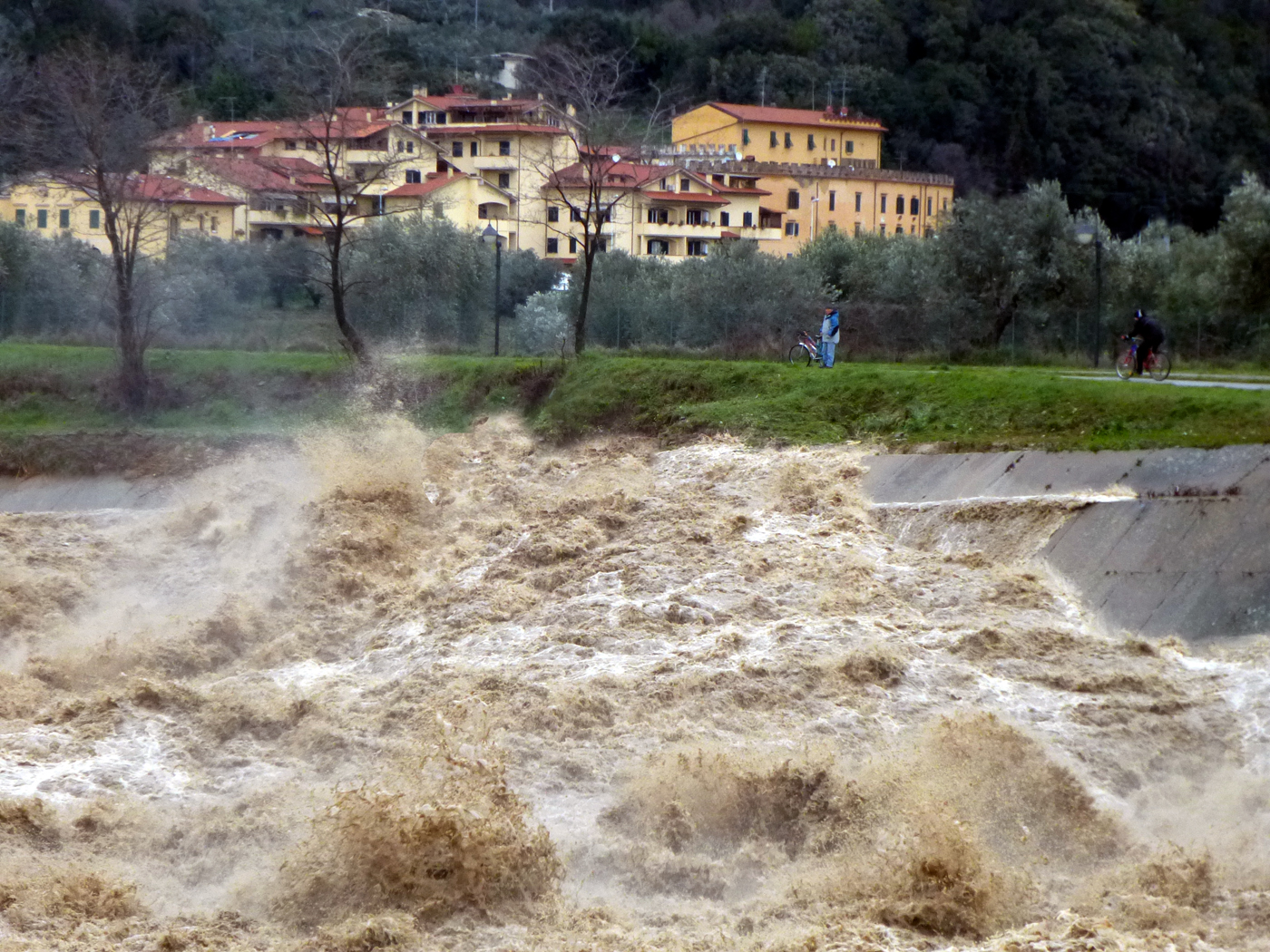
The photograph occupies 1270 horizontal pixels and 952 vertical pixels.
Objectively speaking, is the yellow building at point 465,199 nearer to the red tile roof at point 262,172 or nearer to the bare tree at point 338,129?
the red tile roof at point 262,172

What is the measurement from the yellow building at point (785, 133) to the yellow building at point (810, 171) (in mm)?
47

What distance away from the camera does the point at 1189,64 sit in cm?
8581

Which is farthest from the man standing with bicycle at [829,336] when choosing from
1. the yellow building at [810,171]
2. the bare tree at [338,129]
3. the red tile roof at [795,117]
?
the red tile roof at [795,117]

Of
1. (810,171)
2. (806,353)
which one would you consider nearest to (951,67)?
(810,171)

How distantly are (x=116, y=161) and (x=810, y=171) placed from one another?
45.2 meters

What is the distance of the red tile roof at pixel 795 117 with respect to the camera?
78.5 m

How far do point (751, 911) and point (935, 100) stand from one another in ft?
254

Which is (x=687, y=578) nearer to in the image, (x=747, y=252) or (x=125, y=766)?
(x=125, y=766)

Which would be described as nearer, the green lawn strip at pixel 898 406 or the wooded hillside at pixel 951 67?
the green lawn strip at pixel 898 406

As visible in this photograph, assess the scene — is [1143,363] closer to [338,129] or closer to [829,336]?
[829,336]

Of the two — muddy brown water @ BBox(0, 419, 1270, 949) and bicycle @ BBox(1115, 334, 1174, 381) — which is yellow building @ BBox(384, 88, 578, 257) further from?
muddy brown water @ BBox(0, 419, 1270, 949)

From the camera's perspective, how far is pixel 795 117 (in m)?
79.6

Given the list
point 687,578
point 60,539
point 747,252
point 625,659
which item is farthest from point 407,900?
point 747,252

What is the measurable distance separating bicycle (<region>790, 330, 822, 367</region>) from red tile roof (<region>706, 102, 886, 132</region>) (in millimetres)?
49122
